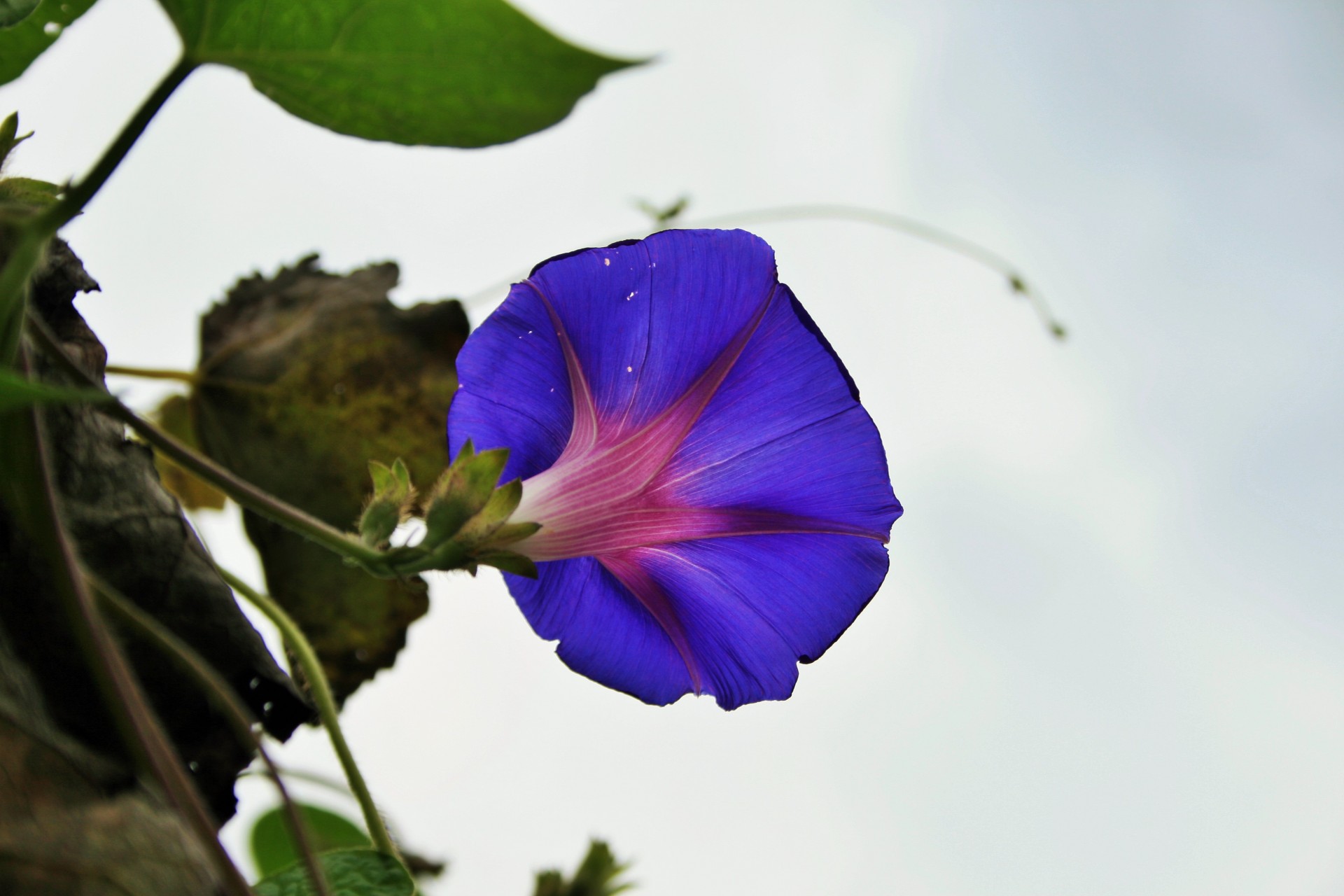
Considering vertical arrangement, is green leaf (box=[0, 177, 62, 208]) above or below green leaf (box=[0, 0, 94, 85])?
below

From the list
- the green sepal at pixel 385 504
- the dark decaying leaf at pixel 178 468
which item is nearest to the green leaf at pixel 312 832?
the dark decaying leaf at pixel 178 468

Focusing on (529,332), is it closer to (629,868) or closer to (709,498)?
(709,498)

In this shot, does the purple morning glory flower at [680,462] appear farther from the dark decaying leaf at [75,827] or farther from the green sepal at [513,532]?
the dark decaying leaf at [75,827]

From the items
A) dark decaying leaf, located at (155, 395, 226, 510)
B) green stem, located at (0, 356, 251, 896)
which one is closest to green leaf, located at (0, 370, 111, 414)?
green stem, located at (0, 356, 251, 896)

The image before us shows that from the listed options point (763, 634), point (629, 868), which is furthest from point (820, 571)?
point (629, 868)

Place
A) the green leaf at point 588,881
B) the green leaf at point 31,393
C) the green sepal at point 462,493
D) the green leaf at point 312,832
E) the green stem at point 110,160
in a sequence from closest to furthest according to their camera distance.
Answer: the green leaf at point 31,393 < the green stem at point 110,160 < the green sepal at point 462,493 < the green leaf at point 588,881 < the green leaf at point 312,832

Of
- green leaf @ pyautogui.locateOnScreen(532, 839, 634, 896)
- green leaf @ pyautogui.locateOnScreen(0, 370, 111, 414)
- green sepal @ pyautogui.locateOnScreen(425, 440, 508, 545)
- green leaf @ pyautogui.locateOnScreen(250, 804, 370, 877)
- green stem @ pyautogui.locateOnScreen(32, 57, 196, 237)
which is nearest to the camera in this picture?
green leaf @ pyautogui.locateOnScreen(0, 370, 111, 414)

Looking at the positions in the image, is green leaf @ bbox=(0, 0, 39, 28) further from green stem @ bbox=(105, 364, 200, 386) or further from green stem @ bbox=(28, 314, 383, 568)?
green stem @ bbox=(105, 364, 200, 386)
